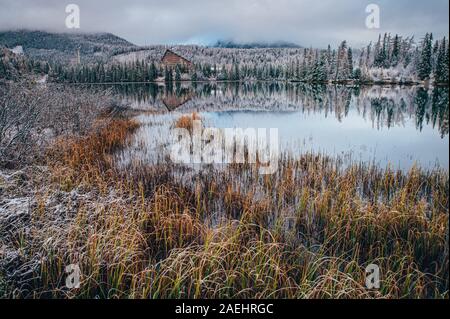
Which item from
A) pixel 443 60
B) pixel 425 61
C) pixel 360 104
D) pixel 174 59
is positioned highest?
pixel 174 59

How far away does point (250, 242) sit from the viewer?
379 centimetres

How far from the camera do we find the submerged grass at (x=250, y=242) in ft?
10.5

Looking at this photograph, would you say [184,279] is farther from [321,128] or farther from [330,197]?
[321,128]

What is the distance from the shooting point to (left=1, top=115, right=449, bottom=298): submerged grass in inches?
126

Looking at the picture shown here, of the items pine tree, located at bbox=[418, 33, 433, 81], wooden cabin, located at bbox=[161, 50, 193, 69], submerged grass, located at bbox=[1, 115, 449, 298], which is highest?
wooden cabin, located at bbox=[161, 50, 193, 69]

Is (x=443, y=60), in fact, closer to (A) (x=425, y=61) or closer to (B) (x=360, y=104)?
(B) (x=360, y=104)

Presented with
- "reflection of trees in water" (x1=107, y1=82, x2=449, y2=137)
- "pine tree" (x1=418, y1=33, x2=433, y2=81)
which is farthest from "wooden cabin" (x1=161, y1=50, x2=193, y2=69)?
"pine tree" (x1=418, y1=33, x2=433, y2=81)

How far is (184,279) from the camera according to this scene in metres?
3.27

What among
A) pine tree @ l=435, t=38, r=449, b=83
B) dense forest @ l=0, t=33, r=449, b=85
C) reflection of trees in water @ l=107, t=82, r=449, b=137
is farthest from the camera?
dense forest @ l=0, t=33, r=449, b=85

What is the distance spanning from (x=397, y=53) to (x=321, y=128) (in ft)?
123

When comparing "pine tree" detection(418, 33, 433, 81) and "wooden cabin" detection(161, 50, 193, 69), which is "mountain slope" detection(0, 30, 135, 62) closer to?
"wooden cabin" detection(161, 50, 193, 69)

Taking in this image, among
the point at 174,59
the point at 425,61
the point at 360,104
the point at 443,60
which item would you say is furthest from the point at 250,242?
the point at 174,59

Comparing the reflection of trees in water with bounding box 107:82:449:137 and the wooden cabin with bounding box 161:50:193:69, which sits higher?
the wooden cabin with bounding box 161:50:193:69
